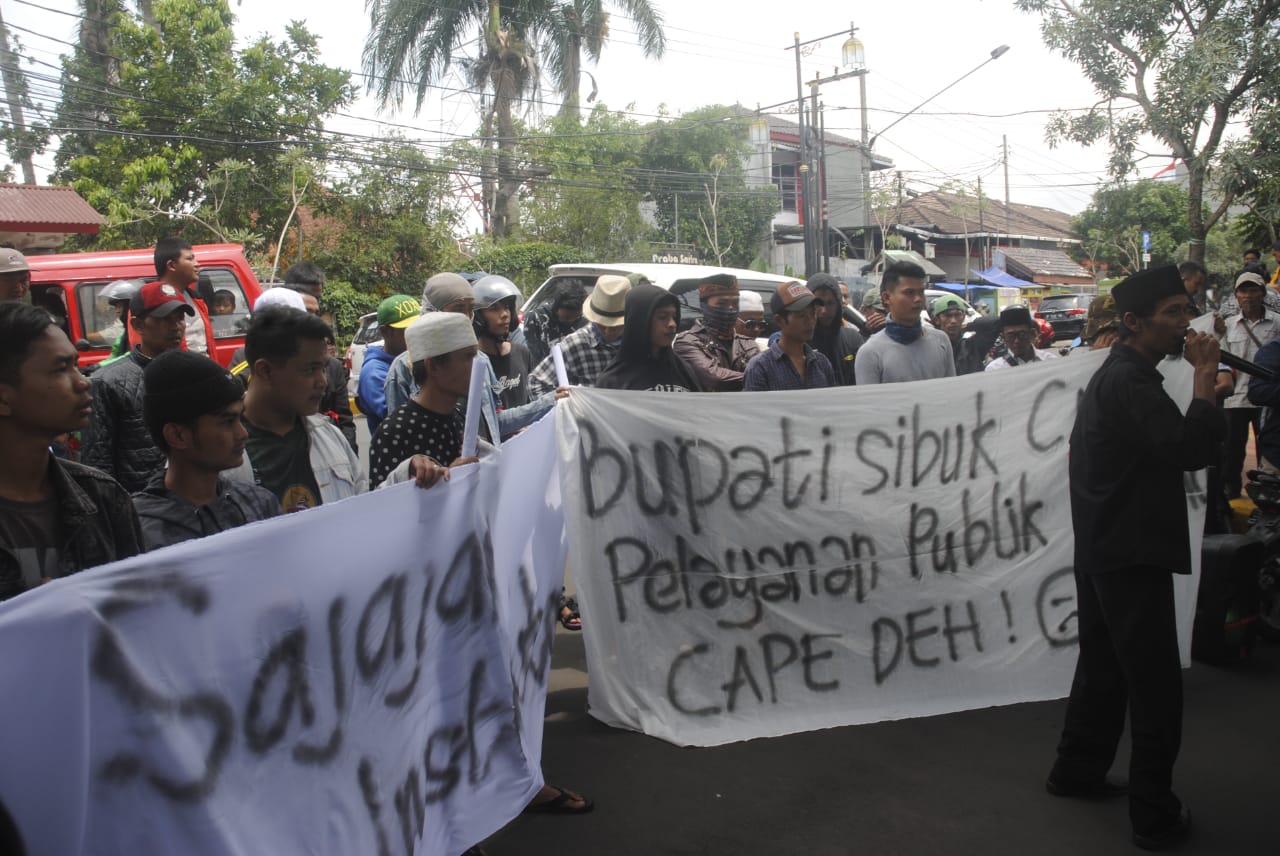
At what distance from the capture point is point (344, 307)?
21531 mm

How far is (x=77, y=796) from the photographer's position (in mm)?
1658

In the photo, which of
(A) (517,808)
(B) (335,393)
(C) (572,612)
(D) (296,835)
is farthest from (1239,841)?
(B) (335,393)

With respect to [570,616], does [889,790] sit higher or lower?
lower

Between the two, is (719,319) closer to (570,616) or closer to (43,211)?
(570,616)

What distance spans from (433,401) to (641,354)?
4.38 feet

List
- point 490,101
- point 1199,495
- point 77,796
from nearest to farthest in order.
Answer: point 77,796 → point 1199,495 → point 490,101

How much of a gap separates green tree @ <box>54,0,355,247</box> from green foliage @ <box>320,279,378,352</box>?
179 centimetres

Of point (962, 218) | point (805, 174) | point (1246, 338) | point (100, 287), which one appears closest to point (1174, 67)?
point (1246, 338)

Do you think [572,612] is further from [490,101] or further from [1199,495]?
[490,101]

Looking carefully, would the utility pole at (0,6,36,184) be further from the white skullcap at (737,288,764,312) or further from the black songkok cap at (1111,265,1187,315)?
the black songkok cap at (1111,265,1187,315)

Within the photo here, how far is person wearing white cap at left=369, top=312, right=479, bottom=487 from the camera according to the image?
11.0ft

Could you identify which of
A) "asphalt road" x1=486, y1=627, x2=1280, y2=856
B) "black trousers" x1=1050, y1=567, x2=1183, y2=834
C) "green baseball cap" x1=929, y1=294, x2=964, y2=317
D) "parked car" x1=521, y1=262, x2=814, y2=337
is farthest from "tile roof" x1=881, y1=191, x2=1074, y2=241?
"black trousers" x1=1050, y1=567, x2=1183, y2=834

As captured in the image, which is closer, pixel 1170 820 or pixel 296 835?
pixel 296 835

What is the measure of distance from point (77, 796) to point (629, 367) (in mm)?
3182
